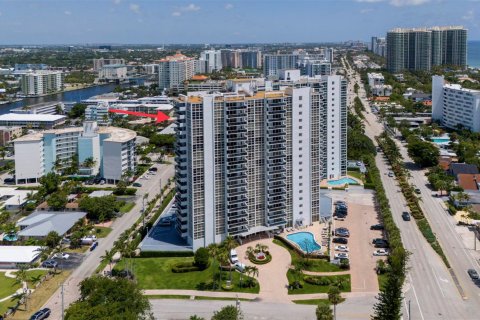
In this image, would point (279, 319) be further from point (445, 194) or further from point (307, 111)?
point (445, 194)

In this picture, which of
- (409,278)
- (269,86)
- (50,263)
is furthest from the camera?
(269,86)

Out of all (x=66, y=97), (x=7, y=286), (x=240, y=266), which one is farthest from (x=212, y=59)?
(x=7, y=286)

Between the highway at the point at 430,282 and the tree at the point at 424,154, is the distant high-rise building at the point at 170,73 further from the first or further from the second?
the highway at the point at 430,282

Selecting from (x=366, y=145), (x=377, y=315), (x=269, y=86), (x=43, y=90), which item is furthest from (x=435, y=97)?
(x=43, y=90)

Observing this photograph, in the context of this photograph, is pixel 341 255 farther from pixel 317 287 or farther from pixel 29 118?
pixel 29 118

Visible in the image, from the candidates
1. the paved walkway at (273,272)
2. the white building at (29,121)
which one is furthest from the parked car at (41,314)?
the white building at (29,121)

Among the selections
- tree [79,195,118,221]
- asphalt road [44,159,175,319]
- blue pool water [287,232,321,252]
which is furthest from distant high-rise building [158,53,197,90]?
blue pool water [287,232,321,252]
